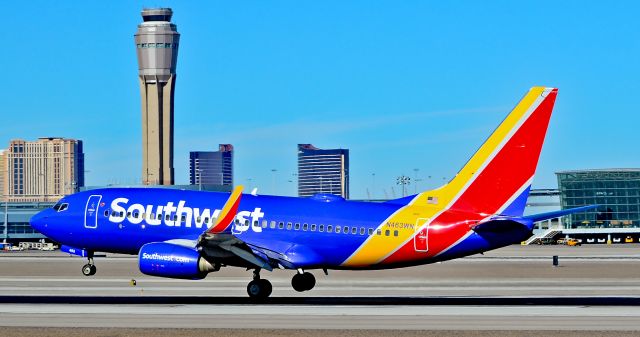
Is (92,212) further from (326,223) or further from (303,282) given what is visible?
(326,223)

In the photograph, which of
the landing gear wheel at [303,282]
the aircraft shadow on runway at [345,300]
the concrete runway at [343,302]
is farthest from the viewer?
the landing gear wheel at [303,282]

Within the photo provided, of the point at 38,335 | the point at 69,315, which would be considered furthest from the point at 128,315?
the point at 38,335

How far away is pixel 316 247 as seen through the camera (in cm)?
5178

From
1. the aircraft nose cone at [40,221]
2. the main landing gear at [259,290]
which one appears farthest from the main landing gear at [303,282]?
the aircraft nose cone at [40,221]

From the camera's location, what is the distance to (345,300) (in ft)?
161

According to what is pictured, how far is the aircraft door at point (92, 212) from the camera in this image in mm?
54562

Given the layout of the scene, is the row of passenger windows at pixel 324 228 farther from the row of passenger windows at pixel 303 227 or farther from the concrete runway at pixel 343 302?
the concrete runway at pixel 343 302

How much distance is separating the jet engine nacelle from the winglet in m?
1.30

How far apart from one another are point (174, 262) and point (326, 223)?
7.60 metres

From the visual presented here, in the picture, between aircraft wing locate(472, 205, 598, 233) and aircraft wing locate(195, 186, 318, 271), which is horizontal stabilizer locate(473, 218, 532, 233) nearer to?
aircraft wing locate(472, 205, 598, 233)

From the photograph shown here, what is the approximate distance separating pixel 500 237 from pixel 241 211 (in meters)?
11.9

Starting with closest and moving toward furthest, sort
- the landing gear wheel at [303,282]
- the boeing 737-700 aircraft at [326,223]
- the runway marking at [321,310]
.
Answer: the runway marking at [321,310] < the boeing 737-700 aircraft at [326,223] < the landing gear wheel at [303,282]

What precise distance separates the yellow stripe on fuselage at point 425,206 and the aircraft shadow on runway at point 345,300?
205 centimetres

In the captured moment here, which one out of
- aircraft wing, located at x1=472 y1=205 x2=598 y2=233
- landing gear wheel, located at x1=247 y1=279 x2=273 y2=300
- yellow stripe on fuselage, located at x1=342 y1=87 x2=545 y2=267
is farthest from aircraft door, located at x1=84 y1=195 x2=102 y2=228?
aircraft wing, located at x1=472 y1=205 x2=598 y2=233
